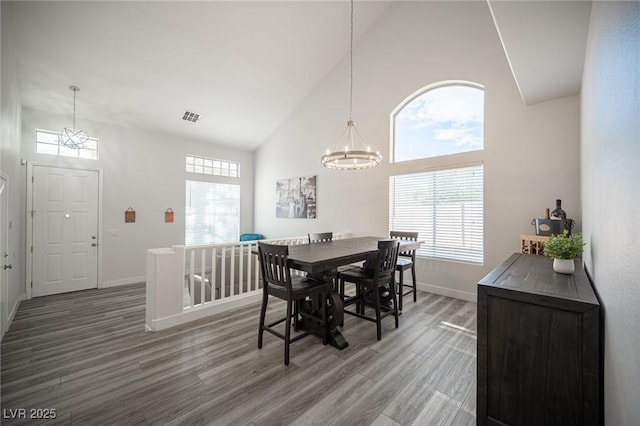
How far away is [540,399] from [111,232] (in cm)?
626

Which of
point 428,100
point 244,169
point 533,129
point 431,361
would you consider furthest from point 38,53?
point 533,129

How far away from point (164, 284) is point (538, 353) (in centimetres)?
330

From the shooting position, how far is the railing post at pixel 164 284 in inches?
116

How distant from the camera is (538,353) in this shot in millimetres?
1382

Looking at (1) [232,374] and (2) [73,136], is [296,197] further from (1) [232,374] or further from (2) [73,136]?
(1) [232,374]

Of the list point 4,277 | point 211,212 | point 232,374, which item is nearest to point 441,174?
point 232,374

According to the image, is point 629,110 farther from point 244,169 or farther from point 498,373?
point 244,169

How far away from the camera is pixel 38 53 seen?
3525mm

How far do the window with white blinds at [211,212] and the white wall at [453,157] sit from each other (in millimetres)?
1850

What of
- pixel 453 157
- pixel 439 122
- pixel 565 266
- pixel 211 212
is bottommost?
pixel 565 266

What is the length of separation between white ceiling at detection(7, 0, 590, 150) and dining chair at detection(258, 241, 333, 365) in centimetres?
247

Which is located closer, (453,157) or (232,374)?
(232,374)

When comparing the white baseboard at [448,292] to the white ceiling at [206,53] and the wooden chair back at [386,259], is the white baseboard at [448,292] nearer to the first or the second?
the wooden chair back at [386,259]

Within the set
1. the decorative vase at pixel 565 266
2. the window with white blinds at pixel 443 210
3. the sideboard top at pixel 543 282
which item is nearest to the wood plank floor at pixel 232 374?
the sideboard top at pixel 543 282
